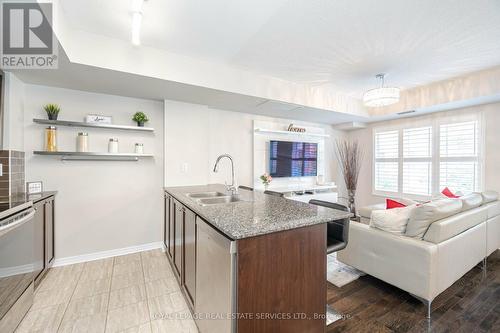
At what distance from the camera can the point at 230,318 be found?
44.2 inches

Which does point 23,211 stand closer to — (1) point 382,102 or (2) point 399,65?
(1) point 382,102

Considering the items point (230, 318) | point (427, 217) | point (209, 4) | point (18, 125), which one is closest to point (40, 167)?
point (18, 125)

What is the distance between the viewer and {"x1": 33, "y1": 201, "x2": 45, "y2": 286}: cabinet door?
203cm

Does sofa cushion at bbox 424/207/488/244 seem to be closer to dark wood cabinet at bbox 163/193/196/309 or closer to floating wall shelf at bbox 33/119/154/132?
dark wood cabinet at bbox 163/193/196/309

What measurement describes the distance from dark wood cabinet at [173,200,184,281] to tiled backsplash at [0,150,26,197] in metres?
1.62

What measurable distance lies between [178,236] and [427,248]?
2.22m

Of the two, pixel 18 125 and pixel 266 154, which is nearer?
pixel 18 125

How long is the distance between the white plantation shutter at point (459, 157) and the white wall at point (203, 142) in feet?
10.5

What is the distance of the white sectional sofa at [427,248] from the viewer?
1.76 metres

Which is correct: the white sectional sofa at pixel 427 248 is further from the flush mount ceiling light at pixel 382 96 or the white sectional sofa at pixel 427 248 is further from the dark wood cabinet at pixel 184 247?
the dark wood cabinet at pixel 184 247

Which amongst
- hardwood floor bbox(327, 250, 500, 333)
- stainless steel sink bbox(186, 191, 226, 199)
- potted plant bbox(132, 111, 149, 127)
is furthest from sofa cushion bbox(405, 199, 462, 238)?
potted plant bbox(132, 111, 149, 127)

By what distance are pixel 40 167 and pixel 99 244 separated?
3.83 ft

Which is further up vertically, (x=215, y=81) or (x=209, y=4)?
(x=209, y=4)

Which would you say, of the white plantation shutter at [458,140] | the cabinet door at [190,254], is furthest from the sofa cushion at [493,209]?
the cabinet door at [190,254]
